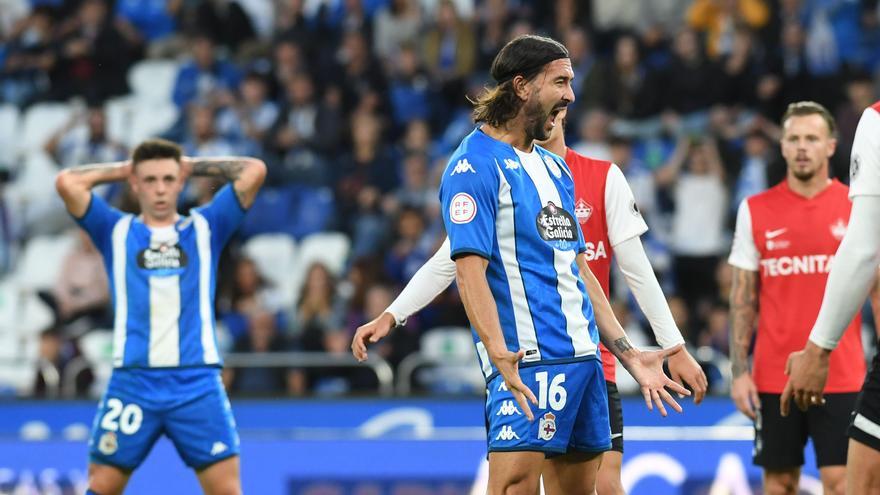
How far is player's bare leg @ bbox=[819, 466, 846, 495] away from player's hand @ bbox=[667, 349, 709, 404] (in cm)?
186

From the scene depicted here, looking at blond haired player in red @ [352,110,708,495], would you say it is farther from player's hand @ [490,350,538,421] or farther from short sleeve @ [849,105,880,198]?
short sleeve @ [849,105,880,198]

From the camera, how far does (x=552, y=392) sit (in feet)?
17.4

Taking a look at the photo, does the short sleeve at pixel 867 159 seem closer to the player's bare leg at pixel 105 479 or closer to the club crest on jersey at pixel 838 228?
the club crest on jersey at pixel 838 228

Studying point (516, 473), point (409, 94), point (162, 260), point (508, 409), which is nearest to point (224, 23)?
point (409, 94)

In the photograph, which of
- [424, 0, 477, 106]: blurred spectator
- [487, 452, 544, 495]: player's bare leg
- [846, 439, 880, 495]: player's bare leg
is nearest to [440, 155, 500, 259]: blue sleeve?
[487, 452, 544, 495]: player's bare leg

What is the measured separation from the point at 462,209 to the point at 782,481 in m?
3.11

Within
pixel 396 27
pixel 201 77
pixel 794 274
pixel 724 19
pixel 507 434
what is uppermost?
pixel 396 27

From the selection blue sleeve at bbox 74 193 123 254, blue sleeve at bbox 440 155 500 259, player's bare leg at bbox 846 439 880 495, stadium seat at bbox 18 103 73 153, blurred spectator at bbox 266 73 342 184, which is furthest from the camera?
stadium seat at bbox 18 103 73 153

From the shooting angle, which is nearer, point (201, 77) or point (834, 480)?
point (834, 480)

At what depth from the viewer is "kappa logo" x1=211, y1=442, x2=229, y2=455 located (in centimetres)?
750

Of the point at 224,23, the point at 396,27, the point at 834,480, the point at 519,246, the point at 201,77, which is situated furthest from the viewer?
the point at 224,23

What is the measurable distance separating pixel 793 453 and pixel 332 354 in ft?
17.6

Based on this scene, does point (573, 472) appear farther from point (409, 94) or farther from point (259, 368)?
point (409, 94)

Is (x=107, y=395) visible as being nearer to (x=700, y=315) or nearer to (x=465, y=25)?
(x=700, y=315)
